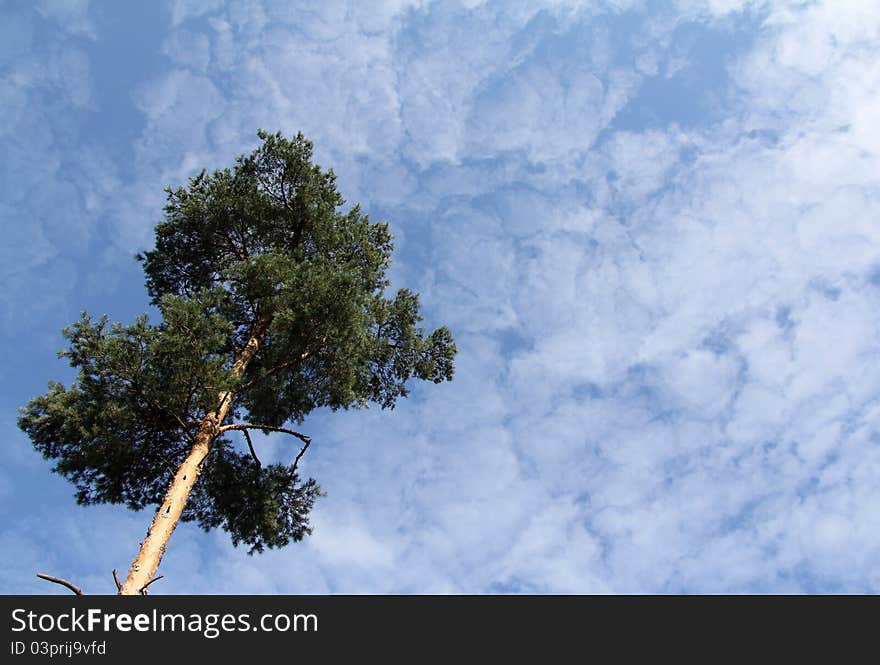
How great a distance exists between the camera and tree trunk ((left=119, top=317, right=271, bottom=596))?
7656 millimetres

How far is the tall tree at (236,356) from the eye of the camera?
9.34m

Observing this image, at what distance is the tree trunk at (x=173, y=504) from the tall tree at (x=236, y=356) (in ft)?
0.08

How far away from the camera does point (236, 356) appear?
1196cm

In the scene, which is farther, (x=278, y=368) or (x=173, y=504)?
(x=278, y=368)

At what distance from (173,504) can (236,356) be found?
13.1 ft

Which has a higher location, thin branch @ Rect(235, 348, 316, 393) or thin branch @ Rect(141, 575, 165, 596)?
thin branch @ Rect(235, 348, 316, 393)

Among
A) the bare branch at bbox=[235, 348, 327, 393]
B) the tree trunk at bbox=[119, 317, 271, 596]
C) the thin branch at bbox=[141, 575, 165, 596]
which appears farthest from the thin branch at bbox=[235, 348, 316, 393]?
the thin branch at bbox=[141, 575, 165, 596]

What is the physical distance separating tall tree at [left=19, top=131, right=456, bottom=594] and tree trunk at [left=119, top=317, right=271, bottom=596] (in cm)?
2

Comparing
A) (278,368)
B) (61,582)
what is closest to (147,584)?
(61,582)

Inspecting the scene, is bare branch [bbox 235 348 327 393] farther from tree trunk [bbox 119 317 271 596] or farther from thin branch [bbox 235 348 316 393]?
tree trunk [bbox 119 317 271 596]

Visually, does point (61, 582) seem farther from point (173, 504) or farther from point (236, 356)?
point (236, 356)
